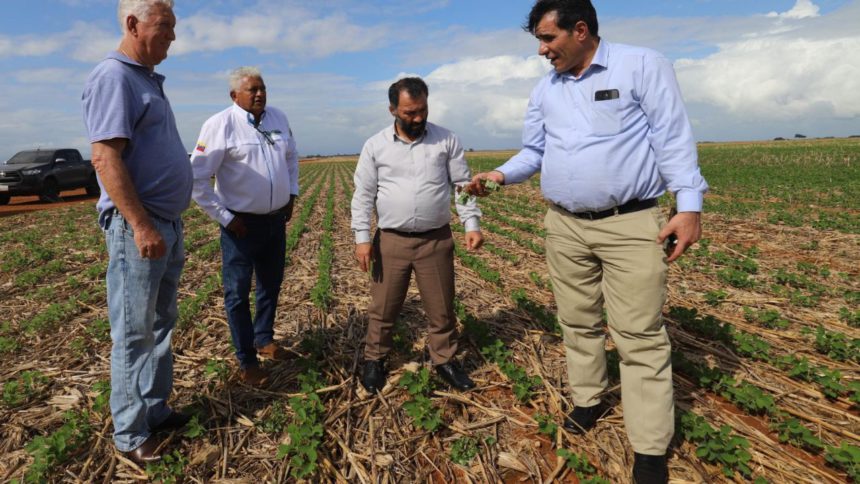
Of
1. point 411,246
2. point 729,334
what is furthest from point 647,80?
point 729,334

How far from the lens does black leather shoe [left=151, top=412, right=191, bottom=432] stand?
3246 millimetres

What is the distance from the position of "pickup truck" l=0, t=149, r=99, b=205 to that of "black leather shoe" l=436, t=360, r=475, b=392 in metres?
22.4

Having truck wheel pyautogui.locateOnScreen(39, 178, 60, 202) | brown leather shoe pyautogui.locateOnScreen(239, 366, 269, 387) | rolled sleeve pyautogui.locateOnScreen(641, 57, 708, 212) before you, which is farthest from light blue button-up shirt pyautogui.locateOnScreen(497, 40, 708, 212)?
truck wheel pyautogui.locateOnScreen(39, 178, 60, 202)

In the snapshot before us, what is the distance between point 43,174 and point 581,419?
2394cm

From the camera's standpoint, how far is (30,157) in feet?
64.7

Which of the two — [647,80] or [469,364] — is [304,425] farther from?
[647,80]

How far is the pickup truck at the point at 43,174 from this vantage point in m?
18.8

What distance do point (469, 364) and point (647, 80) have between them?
9.16 feet

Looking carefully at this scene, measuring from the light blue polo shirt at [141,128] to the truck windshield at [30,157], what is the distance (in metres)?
22.4

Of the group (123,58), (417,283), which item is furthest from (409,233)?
(123,58)

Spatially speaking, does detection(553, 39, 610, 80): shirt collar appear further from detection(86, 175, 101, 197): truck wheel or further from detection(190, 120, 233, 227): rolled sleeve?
detection(86, 175, 101, 197): truck wheel

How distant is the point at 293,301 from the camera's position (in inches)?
242

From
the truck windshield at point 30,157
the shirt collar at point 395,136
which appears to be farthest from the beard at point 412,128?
the truck windshield at point 30,157

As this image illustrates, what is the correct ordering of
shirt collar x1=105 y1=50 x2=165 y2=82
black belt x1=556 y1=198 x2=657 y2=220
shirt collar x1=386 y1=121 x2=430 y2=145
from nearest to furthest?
shirt collar x1=105 y1=50 x2=165 y2=82 → black belt x1=556 y1=198 x2=657 y2=220 → shirt collar x1=386 y1=121 x2=430 y2=145
